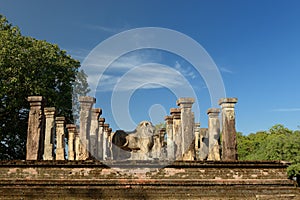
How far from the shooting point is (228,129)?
12.6m

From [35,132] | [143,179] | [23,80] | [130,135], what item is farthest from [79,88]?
[143,179]

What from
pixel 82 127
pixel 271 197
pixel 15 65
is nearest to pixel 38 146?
pixel 82 127

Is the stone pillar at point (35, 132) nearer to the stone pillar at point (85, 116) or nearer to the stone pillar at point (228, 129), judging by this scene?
the stone pillar at point (85, 116)

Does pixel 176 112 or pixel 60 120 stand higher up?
pixel 60 120

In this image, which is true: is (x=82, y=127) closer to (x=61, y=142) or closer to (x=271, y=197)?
(x=61, y=142)

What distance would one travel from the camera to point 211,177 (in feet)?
29.7

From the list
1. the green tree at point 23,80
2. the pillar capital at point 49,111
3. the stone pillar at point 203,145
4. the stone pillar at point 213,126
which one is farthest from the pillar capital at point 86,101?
the stone pillar at point 203,145

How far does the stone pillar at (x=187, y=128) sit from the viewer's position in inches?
495

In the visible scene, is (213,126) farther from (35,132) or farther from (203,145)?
(35,132)

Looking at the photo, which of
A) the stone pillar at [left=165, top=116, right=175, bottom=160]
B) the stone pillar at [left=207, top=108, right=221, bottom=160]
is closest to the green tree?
the stone pillar at [left=165, top=116, right=175, bottom=160]

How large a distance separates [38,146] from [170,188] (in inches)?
201

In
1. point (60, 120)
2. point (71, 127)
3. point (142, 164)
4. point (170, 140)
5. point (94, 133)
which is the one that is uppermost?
point (60, 120)

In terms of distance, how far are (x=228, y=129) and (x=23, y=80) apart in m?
12.5

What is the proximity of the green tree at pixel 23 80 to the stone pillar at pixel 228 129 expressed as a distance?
37.0ft
